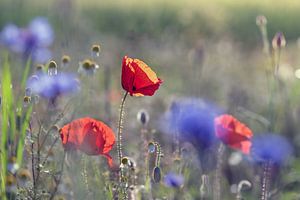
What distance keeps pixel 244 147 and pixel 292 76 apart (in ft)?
8.45

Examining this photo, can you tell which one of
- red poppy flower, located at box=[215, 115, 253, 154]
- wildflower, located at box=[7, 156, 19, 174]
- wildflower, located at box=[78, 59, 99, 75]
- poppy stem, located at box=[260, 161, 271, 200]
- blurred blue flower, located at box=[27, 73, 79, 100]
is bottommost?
poppy stem, located at box=[260, 161, 271, 200]

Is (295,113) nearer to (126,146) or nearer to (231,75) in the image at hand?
(126,146)

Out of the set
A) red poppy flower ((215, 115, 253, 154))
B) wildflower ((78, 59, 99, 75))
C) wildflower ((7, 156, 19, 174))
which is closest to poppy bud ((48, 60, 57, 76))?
wildflower ((78, 59, 99, 75))

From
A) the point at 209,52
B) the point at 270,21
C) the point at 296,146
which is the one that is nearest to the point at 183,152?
the point at 296,146

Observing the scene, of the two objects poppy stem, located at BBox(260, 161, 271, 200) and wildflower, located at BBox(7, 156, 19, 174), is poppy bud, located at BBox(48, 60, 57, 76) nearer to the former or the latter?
wildflower, located at BBox(7, 156, 19, 174)

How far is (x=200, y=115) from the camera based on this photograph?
6.01ft

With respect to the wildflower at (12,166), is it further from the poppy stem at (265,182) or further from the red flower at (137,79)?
the poppy stem at (265,182)

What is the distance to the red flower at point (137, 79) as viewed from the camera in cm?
180

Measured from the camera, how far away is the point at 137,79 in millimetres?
1817

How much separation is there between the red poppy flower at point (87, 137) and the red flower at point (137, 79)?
0.38 ft

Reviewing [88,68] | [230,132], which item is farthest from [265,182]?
[88,68]

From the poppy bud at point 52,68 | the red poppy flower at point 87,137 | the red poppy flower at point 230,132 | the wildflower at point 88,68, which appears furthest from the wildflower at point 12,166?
the red poppy flower at point 230,132

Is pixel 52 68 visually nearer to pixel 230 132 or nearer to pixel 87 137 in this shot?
pixel 87 137

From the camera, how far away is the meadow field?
183cm
